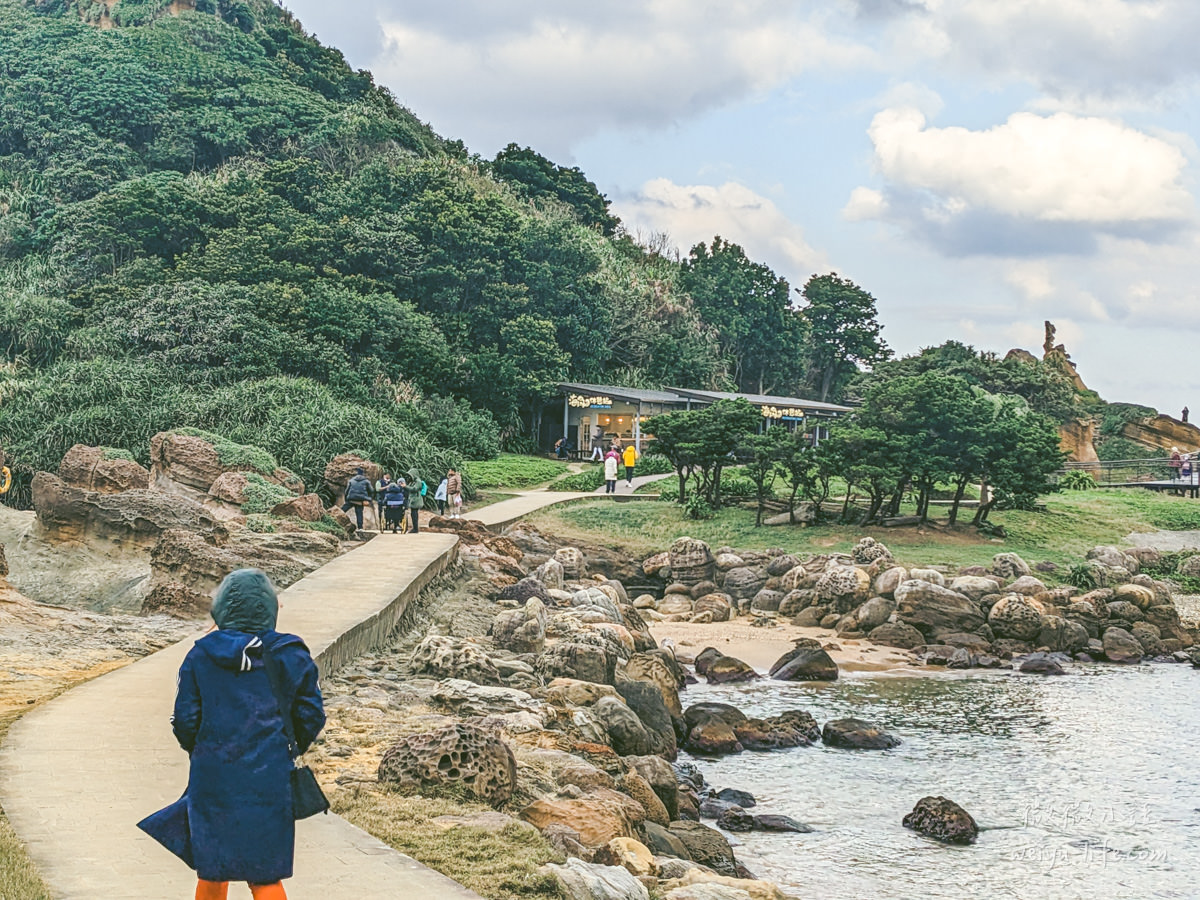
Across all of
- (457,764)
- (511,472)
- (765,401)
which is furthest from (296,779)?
(765,401)

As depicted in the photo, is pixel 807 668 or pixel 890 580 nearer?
pixel 807 668

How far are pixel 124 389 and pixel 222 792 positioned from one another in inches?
1088

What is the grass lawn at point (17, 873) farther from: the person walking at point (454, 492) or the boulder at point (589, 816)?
the person walking at point (454, 492)

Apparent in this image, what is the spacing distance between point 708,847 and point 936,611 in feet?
43.4

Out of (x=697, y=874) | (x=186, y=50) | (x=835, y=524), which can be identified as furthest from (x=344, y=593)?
(x=186, y=50)

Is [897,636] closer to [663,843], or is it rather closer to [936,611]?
[936,611]

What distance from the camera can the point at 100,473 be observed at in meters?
19.4

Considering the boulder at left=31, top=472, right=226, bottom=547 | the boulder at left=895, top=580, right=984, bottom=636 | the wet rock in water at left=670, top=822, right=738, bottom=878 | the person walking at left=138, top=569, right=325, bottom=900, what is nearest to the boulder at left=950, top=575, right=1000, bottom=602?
the boulder at left=895, top=580, right=984, bottom=636

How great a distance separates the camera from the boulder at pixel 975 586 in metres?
22.1

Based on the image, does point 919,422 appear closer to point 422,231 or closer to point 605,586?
point 605,586

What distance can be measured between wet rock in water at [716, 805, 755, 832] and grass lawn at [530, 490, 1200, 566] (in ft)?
50.7

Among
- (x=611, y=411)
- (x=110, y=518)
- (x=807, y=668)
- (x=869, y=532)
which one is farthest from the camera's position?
(x=611, y=411)

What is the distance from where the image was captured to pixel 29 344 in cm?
3588

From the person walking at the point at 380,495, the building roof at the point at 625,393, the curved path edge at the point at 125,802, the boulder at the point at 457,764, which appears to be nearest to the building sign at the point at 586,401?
the building roof at the point at 625,393
